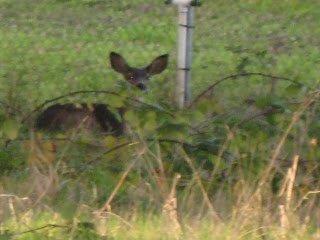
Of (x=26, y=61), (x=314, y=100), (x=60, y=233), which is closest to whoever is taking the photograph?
(x=60, y=233)

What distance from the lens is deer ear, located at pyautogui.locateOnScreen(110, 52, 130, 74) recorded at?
323 inches

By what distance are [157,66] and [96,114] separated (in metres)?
0.82

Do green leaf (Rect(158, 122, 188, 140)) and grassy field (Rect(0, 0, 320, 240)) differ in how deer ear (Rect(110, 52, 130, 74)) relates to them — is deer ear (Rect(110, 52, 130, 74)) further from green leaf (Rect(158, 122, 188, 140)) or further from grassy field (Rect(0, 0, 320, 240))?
green leaf (Rect(158, 122, 188, 140))

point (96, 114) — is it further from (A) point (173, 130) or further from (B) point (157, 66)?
(A) point (173, 130)

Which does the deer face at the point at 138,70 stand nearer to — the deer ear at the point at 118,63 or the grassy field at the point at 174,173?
the deer ear at the point at 118,63

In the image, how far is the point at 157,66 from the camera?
27.5 ft

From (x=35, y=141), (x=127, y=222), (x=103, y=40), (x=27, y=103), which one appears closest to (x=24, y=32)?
(x=103, y=40)

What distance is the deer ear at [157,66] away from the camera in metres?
8.26

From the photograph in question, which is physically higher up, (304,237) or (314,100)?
(314,100)

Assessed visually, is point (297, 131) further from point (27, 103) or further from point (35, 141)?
point (27, 103)

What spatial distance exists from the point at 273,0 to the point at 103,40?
302cm

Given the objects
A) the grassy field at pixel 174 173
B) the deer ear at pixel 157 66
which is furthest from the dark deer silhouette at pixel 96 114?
the grassy field at pixel 174 173

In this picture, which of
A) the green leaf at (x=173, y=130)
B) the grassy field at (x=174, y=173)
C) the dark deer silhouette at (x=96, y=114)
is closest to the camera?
the grassy field at (x=174, y=173)

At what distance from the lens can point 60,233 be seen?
4.54 meters
